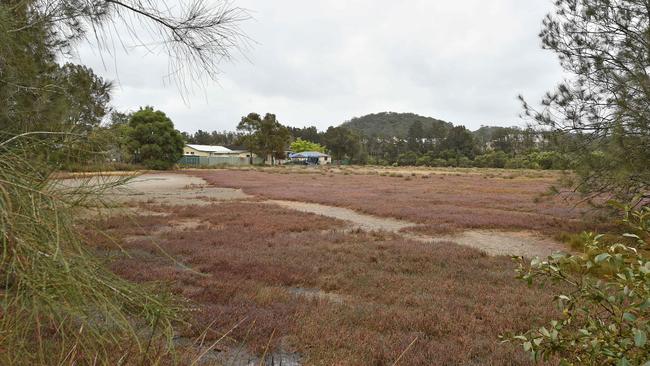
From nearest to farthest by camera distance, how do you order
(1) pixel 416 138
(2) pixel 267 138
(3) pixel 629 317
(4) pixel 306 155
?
(3) pixel 629 317 < (2) pixel 267 138 < (4) pixel 306 155 < (1) pixel 416 138

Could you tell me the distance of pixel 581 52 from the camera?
387 inches

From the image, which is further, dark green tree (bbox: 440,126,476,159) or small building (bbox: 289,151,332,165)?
small building (bbox: 289,151,332,165)

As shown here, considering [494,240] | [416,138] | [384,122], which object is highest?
[384,122]

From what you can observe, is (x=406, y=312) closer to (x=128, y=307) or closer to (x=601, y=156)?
(x=128, y=307)

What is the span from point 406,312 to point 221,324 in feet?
7.26

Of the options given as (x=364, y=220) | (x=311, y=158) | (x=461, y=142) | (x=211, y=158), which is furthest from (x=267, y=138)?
(x=364, y=220)

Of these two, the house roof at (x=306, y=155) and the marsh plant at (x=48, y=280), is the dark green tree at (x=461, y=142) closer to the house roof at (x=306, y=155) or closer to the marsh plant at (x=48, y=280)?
the house roof at (x=306, y=155)

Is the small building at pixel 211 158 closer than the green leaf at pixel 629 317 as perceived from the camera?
No

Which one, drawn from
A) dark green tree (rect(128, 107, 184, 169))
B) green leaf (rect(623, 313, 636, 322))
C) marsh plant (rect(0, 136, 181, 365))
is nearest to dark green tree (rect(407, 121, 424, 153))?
dark green tree (rect(128, 107, 184, 169))

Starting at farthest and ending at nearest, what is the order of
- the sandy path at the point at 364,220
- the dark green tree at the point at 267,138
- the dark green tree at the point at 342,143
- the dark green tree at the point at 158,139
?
the dark green tree at the point at 342,143
the dark green tree at the point at 267,138
the dark green tree at the point at 158,139
the sandy path at the point at 364,220

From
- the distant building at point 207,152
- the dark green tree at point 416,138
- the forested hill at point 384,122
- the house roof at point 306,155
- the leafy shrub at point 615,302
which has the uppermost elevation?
the forested hill at point 384,122

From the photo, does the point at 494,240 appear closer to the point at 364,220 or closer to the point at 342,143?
the point at 364,220

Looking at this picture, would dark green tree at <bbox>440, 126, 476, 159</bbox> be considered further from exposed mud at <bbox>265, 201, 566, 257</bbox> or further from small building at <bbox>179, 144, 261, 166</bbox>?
exposed mud at <bbox>265, 201, 566, 257</bbox>

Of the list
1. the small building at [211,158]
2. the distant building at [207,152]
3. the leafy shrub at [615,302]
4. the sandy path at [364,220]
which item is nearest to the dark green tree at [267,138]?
the small building at [211,158]
